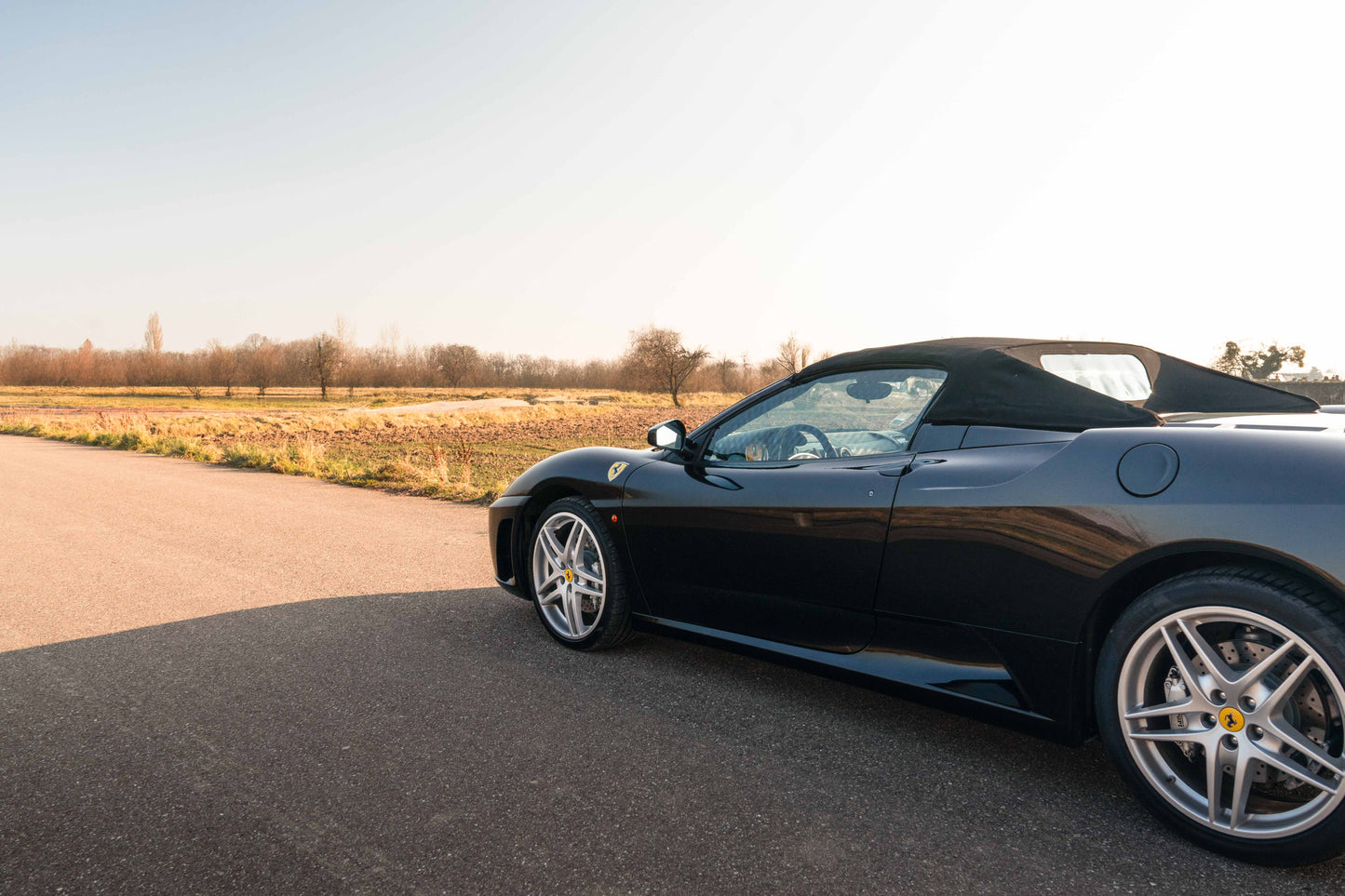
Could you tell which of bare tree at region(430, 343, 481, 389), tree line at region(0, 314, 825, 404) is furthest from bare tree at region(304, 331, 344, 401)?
bare tree at region(430, 343, 481, 389)

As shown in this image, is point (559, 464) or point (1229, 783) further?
point (559, 464)

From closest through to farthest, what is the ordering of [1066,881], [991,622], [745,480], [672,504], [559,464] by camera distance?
[1066,881], [991,622], [745,480], [672,504], [559,464]

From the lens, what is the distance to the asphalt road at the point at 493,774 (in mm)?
2170

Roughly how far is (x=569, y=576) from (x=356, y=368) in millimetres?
100979

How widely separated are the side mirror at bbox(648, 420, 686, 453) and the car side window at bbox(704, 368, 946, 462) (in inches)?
5.6

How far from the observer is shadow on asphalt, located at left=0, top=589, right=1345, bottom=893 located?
7.10ft

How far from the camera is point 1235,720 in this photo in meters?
2.20

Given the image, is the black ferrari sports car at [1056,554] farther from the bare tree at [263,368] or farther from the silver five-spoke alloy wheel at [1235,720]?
the bare tree at [263,368]

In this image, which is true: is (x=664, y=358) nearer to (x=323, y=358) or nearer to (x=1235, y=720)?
(x=323, y=358)

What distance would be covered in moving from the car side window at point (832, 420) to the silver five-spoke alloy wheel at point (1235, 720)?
42.8 inches

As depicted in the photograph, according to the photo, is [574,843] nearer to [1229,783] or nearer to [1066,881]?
[1066,881]

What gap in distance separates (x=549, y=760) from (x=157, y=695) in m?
1.88

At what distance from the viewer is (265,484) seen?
11.6m

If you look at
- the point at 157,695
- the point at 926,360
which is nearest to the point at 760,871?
the point at 926,360
